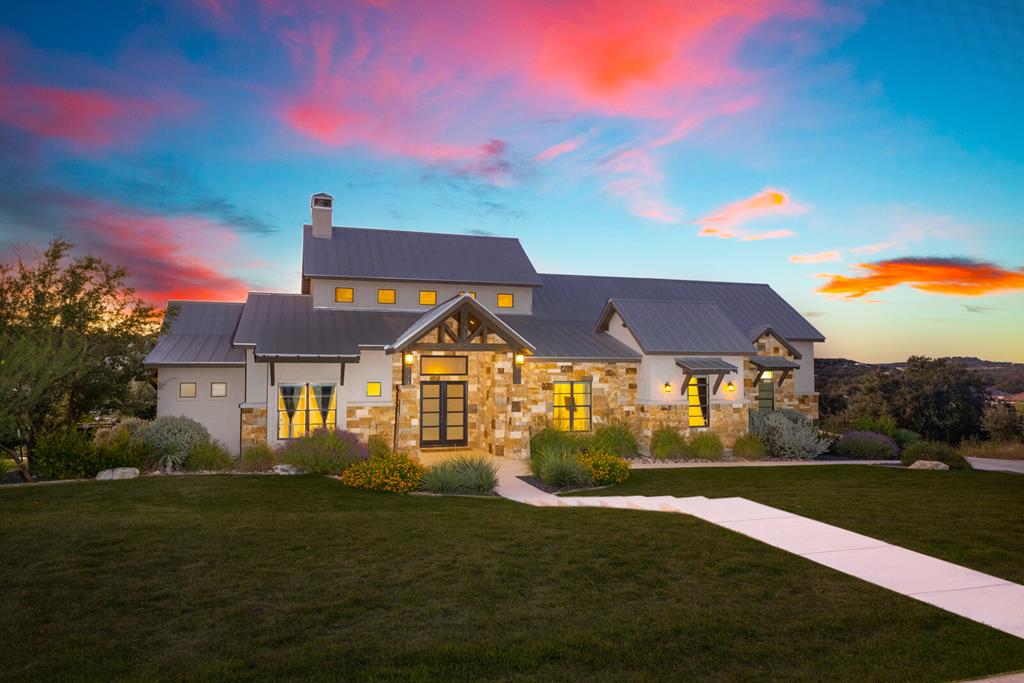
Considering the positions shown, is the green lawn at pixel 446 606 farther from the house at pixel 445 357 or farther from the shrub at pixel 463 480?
the house at pixel 445 357

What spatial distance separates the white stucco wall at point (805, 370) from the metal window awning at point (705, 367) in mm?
7262

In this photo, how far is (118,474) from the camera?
15672 mm

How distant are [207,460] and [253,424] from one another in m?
2.11

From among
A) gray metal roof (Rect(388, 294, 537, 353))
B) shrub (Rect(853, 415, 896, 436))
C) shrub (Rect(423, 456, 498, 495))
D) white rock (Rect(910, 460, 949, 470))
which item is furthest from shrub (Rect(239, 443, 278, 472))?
shrub (Rect(853, 415, 896, 436))

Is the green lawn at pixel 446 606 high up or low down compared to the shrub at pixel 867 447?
down

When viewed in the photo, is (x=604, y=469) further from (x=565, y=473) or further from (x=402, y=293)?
(x=402, y=293)

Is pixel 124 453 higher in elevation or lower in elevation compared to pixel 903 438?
higher

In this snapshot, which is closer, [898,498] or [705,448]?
[898,498]

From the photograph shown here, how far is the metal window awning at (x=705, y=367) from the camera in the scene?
21105 millimetres

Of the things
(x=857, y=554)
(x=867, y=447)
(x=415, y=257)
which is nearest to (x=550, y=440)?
(x=857, y=554)

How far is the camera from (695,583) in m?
7.59

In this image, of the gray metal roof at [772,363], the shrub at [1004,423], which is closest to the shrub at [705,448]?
the gray metal roof at [772,363]

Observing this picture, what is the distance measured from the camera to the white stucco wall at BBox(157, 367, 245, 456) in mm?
→ 19547

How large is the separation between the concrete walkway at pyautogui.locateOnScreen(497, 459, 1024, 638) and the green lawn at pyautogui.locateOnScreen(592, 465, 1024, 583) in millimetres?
449
